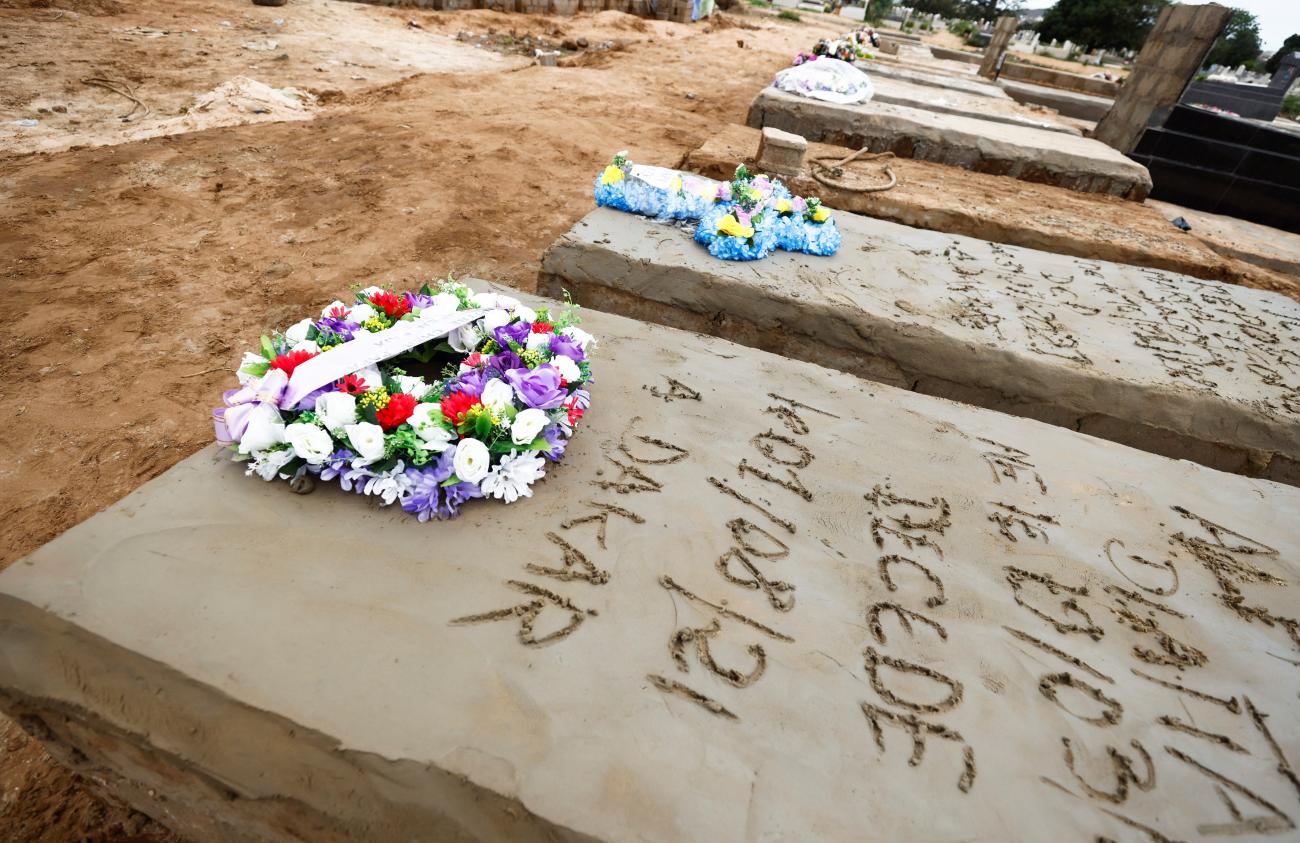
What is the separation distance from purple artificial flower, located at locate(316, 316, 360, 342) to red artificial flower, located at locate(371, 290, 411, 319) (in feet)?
0.48

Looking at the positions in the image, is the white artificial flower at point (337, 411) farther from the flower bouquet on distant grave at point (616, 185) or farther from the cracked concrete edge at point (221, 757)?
the flower bouquet on distant grave at point (616, 185)

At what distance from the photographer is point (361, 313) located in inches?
85.4

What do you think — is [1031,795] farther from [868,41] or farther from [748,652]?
[868,41]

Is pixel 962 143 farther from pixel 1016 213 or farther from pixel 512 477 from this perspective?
pixel 512 477

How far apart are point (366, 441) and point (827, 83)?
734 cm

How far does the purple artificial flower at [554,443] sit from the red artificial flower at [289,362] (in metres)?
A: 0.78

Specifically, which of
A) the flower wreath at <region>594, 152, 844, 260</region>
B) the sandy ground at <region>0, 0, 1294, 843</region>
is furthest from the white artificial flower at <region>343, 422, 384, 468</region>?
the flower wreath at <region>594, 152, 844, 260</region>

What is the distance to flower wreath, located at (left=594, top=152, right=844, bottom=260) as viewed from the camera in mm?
3455

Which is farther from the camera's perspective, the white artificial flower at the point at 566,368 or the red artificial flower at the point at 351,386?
the white artificial flower at the point at 566,368

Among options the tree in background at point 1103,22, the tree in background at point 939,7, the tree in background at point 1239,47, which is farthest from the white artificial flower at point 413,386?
the tree in background at point 939,7

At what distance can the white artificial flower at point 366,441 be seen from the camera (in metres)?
1.66

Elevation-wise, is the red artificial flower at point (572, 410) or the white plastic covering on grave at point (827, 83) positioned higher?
the white plastic covering on grave at point (827, 83)

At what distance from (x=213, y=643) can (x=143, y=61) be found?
30.3 ft

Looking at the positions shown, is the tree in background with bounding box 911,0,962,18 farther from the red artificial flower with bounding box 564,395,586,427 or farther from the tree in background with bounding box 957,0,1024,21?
the red artificial flower with bounding box 564,395,586,427
